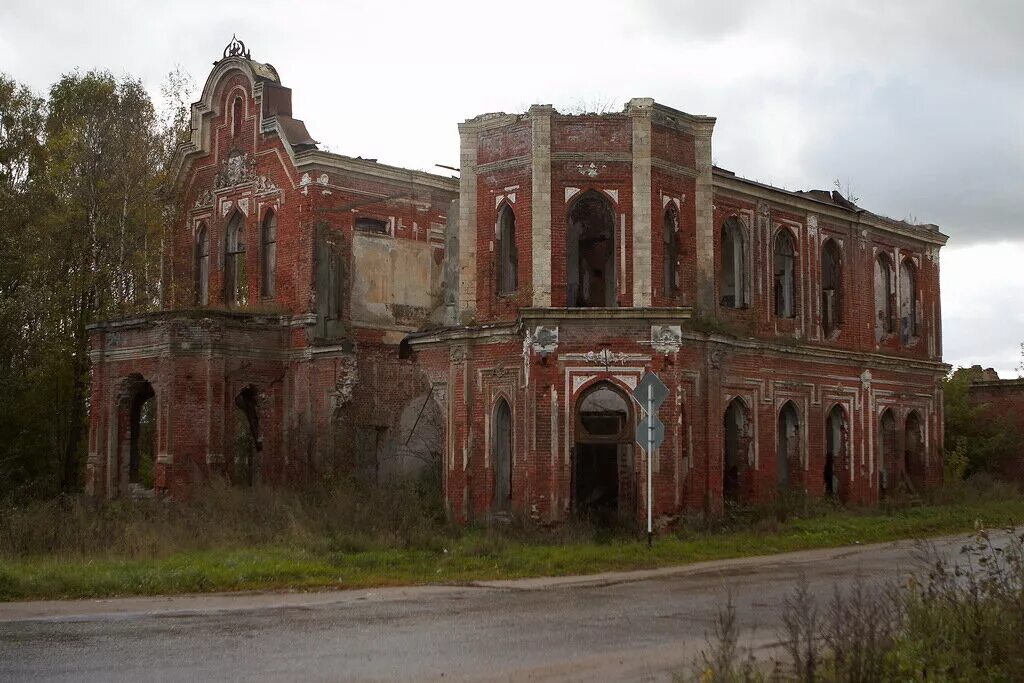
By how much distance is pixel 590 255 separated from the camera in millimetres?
27625

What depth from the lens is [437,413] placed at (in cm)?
2941

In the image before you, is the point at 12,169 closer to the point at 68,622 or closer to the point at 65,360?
the point at 65,360

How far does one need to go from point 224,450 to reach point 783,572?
51.7ft

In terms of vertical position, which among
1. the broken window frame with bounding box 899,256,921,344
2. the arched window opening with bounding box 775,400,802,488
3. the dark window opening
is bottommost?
the arched window opening with bounding box 775,400,802,488

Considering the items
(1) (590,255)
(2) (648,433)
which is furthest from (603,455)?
(2) (648,433)

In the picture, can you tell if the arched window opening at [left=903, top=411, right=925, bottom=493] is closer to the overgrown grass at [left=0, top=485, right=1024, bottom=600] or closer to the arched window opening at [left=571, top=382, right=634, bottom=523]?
the overgrown grass at [left=0, top=485, right=1024, bottom=600]

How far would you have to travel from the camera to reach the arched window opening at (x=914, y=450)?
3541 cm

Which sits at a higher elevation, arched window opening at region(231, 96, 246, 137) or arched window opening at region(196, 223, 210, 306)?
arched window opening at region(231, 96, 246, 137)

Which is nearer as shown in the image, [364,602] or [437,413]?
[364,602]

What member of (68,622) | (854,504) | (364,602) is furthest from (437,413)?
(68,622)

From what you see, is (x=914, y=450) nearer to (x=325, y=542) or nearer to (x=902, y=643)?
(x=325, y=542)

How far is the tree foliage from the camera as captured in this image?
111 feet

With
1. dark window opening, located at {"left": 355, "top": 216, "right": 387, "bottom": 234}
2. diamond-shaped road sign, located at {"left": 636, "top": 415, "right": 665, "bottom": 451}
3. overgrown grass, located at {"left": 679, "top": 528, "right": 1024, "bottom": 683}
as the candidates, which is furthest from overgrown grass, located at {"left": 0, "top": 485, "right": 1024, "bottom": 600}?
dark window opening, located at {"left": 355, "top": 216, "right": 387, "bottom": 234}

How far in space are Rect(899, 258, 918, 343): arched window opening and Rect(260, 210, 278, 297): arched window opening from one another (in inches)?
721
